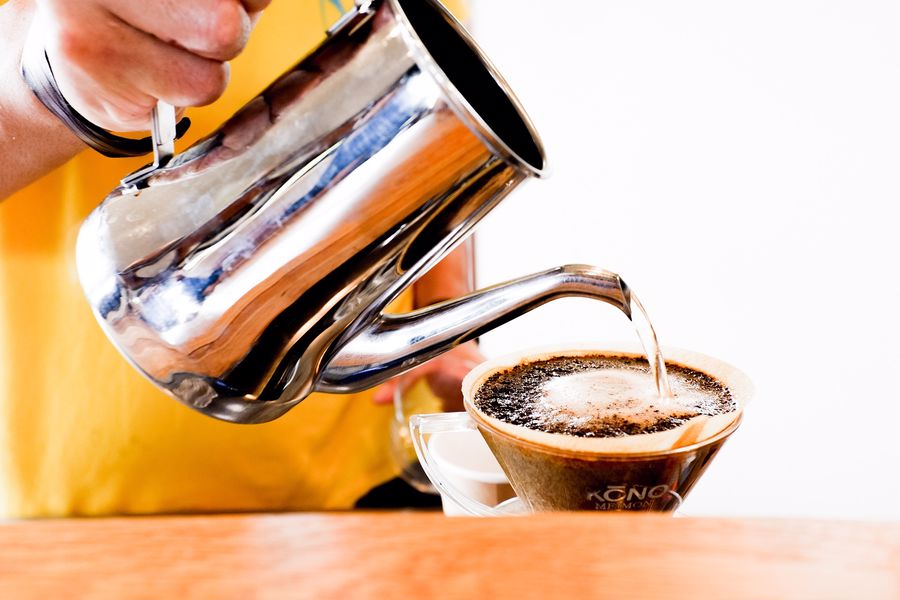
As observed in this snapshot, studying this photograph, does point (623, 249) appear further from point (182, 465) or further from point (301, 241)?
point (301, 241)

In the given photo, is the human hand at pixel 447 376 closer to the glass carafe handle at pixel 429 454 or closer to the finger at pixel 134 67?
the glass carafe handle at pixel 429 454

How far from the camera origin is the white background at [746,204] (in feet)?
5.12

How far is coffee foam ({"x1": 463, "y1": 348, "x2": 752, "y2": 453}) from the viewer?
23.0 inches

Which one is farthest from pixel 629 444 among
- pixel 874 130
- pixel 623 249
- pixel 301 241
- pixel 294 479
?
pixel 874 130

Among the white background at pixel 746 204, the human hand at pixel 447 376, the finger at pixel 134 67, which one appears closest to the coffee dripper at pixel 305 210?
the finger at pixel 134 67

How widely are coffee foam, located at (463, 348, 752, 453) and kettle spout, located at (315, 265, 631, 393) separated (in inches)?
3.9

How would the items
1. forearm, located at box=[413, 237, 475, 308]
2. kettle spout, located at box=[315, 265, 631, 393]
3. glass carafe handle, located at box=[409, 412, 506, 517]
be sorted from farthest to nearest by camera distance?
forearm, located at box=[413, 237, 475, 308] → glass carafe handle, located at box=[409, 412, 506, 517] → kettle spout, located at box=[315, 265, 631, 393]

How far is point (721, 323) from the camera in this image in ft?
5.65

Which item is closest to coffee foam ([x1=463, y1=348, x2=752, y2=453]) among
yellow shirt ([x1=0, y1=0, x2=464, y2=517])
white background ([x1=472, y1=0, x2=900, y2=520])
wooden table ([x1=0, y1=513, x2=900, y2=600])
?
wooden table ([x1=0, y1=513, x2=900, y2=600])

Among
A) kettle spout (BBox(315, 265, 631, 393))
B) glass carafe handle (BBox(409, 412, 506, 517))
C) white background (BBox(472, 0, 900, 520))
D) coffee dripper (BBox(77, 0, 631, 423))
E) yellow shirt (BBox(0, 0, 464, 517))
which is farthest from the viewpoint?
white background (BBox(472, 0, 900, 520))

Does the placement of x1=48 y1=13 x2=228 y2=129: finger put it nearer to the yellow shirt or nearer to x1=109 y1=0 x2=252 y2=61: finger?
x1=109 y1=0 x2=252 y2=61: finger

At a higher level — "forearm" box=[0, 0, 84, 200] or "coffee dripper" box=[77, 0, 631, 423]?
"forearm" box=[0, 0, 84, 200]

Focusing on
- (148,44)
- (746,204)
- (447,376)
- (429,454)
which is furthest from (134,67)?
(746,204)

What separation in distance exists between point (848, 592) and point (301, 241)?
0.33 meters
